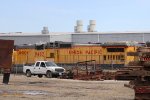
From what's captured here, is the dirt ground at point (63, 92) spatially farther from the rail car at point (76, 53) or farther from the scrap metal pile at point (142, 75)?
the rail car at point (76, 53)

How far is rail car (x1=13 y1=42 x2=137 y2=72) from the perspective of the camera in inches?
1924

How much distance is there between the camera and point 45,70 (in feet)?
147

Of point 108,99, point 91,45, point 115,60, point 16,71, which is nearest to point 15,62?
point 16,71

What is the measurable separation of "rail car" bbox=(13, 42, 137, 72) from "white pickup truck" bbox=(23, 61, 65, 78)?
6.44 meters

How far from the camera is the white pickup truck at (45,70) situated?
4394 cm

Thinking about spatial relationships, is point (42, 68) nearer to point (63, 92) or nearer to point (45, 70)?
point (45, 70)

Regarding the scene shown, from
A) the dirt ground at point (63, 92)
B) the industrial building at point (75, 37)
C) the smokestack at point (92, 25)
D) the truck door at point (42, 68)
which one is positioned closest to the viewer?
the dirt ground at point (63, 92)

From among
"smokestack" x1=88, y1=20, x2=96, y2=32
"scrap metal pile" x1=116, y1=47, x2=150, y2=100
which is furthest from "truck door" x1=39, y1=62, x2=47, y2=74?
"smokestack" x1=88, y1=20, x2=96, y2=32

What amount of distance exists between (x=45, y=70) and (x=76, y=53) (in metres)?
8.22

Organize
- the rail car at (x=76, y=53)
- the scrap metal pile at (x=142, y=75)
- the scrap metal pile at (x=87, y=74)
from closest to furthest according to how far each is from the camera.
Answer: the scrap metal pile at (x=142, y=75) < the scrap metal pile at (x=87, y=74) < the rail car at (x=76, y=53)

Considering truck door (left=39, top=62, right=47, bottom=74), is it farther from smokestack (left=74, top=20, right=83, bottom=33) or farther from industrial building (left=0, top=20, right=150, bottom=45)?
smokestack (left=74, top=20, right=83, bottom=33)

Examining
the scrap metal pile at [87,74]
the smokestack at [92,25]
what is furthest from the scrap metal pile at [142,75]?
the smokestack at [92,25]

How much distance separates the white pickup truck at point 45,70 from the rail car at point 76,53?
254 inches

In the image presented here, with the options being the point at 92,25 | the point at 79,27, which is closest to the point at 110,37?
the point at 92,25
